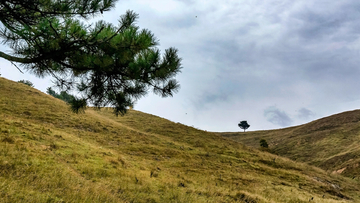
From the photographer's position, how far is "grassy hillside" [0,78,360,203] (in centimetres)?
743

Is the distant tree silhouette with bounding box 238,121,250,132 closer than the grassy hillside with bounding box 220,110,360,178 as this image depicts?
No

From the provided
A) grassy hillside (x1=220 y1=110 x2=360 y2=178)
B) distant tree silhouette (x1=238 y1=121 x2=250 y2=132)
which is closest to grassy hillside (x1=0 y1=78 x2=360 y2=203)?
grassy hillside (x1=220 y1=110 x2=360 y2=178)

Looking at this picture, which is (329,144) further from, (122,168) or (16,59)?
(16,59)

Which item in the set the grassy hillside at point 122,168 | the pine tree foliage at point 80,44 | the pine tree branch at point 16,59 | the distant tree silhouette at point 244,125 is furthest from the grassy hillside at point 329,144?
the distant tree silhouette at point 244,125

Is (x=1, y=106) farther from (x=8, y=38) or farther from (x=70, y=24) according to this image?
(x=70, y=24)

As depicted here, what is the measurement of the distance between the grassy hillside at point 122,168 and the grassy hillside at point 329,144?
7719 mm

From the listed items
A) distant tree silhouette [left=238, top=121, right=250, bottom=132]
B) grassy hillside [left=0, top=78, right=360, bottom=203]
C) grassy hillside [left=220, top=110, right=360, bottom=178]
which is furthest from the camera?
distant tree silhouette [left=238, top=121, right=250, bottom=132]

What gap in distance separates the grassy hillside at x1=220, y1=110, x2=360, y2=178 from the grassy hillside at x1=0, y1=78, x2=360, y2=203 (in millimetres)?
7719

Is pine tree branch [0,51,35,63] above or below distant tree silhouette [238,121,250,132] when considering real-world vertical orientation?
below

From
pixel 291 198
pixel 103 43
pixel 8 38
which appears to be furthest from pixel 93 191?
pixel 291 198

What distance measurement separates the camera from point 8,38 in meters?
8.17

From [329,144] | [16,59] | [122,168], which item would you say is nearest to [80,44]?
[16,59]

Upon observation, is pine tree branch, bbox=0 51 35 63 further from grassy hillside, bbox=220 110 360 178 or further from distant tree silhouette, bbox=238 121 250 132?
distant tree silhouette, bbox=238 121 250 132

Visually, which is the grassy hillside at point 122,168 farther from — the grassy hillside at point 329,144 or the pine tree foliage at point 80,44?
the grassy hillside at point 329,144
